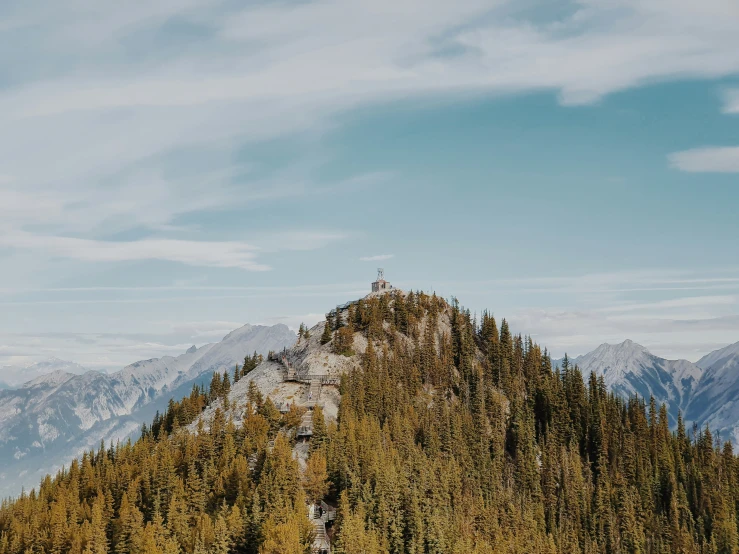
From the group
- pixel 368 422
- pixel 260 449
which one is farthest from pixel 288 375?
pixel 260 449

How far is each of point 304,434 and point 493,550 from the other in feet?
161

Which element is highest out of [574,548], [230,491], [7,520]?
[230,491]

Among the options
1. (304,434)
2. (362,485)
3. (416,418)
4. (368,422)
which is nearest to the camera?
(362,485)

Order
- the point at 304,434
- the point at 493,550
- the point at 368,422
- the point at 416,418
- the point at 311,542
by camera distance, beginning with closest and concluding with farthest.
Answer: the point at 311,542
the point at 493,550
the point at 304,434
the point at 368,422
the point at 416,418

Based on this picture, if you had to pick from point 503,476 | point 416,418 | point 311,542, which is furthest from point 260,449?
point 503,476

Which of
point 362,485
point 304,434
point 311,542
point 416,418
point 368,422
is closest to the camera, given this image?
point 311,542

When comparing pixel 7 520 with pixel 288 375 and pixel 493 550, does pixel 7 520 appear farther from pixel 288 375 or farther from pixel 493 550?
pixel 493 550

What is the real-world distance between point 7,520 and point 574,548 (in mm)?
136440

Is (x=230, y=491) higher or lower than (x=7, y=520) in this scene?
higher

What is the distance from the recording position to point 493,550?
490 feet

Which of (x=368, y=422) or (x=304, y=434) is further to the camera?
(x=368, y=422)

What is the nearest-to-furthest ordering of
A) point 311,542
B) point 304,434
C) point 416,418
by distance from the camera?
point 311,542 < point 304,434 < point 416,418

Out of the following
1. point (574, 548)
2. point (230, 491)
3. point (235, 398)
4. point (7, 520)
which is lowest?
point (574, 548)

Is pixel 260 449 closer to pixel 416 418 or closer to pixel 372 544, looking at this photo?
pixel 372 544
